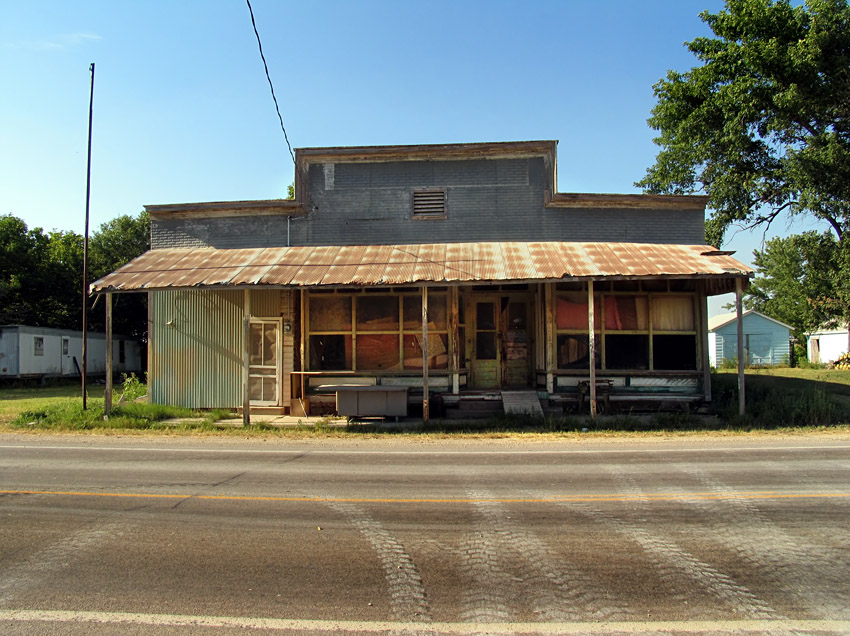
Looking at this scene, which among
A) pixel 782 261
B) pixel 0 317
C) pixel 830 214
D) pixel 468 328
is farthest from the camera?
pixel 782 261

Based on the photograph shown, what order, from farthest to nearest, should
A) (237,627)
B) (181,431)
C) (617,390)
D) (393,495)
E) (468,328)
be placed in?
(468,328) → (617,390) → (181,431) → (393,495) → (237,627)

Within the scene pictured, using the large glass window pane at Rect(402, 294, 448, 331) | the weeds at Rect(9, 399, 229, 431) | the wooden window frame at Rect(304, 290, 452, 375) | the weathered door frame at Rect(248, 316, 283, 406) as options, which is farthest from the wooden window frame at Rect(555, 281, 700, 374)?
the weeds at Rect(9, 399, 229, 431)

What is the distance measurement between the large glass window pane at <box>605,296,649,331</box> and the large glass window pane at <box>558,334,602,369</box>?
74 centimetres

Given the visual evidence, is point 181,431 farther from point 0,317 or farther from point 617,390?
point 0,317

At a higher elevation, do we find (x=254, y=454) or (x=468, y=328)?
(x=468, y=328)

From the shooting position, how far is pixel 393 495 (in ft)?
21.8

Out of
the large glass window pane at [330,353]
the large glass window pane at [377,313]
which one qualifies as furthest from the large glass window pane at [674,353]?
the large glass window pane at [330,353]

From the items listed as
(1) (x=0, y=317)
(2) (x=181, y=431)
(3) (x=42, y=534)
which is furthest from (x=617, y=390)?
(1) (x=0, y=317)

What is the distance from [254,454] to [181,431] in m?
3.83

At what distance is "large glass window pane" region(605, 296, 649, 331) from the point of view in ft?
48.2

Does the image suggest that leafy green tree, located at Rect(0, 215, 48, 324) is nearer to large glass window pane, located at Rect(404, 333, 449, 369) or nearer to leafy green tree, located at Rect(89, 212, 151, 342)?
leafy green tree, located at Rect(89, 212, 151, 342)

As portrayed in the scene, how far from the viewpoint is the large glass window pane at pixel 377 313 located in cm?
1488

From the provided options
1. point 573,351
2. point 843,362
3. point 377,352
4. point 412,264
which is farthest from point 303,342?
point 843,362

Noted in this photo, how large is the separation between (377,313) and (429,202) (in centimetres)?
331
